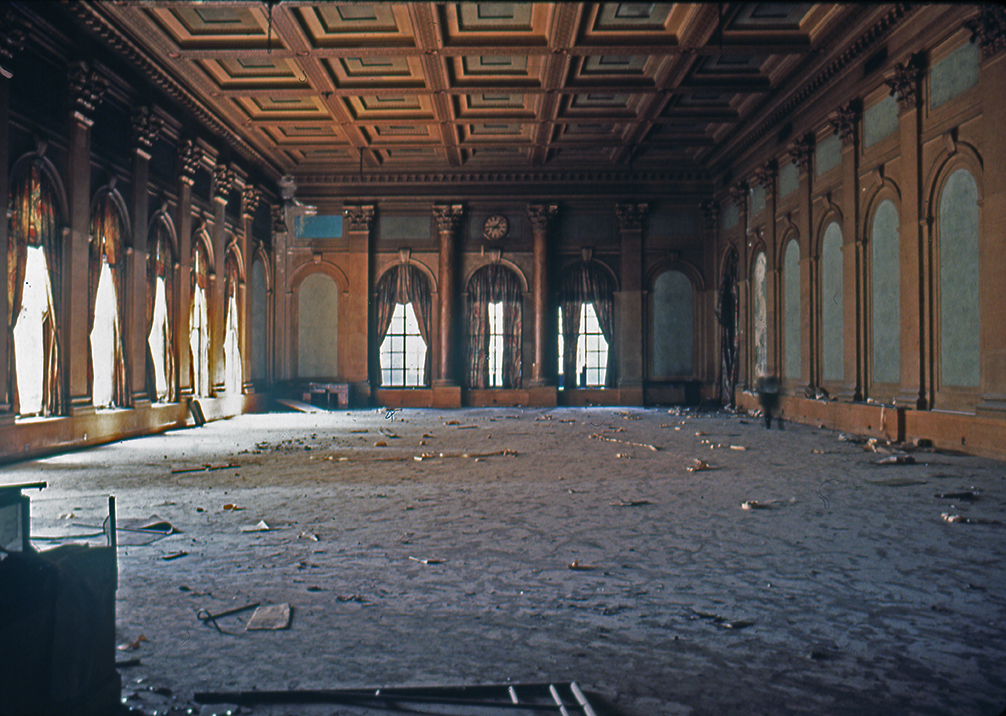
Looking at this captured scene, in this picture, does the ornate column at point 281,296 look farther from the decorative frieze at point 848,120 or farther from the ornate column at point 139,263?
the decorative frieze at point 848,120

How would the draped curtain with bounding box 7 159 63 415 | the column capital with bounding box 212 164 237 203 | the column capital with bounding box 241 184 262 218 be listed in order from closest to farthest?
the draped curtain with bounding box 7 159 63 415
the column capital with bounding box 212 164 237 203
the column capital with bounding box 241 184 262 218

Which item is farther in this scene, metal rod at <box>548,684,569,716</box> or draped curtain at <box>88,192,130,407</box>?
draped curtain at <box>88,192,130,407</box>

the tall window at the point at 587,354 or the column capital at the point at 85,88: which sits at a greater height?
the column capital at the point at 85,88

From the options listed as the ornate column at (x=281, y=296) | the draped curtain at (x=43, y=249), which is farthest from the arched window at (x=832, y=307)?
the ornate column at (x=281, y=296)

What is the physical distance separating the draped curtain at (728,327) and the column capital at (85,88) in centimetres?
1141

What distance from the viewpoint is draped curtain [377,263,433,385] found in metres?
15.3

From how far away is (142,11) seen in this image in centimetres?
798

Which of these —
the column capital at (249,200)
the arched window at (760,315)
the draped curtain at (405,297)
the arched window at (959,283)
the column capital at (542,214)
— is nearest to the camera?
the arched window at (959,283)

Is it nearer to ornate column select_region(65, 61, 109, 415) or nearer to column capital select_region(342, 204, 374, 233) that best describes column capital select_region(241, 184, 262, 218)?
column capital select_region(342, 204, 374, 233)

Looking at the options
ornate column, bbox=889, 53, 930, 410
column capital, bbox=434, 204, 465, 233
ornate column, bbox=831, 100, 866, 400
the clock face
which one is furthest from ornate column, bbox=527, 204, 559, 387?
ornate column, bbox=889, 53, 930, 410

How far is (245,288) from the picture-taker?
13195 millimetres

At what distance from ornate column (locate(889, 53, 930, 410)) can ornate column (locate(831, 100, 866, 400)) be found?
3.25 ft

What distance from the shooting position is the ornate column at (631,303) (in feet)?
49.5

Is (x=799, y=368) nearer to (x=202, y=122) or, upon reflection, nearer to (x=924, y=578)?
(x=924, y=578)
